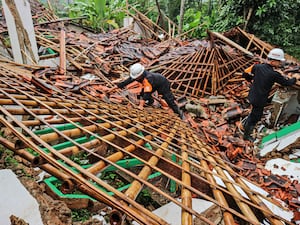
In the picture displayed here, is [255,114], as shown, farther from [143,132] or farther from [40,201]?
[40,201]

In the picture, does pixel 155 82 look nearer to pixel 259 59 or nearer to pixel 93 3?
pixel 259 59

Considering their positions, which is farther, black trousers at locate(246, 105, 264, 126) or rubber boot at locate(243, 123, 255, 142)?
rubber boot at locate(243, 123, 255, 142)

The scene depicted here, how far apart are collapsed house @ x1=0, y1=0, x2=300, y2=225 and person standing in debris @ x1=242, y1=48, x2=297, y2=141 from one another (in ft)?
1.81

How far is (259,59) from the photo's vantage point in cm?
683

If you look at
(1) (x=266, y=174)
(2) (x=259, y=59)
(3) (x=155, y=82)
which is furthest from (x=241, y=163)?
(2) (x=259, y=59)

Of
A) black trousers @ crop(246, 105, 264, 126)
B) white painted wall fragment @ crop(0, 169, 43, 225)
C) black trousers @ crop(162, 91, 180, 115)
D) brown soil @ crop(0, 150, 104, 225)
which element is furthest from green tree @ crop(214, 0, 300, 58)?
white painted wall fragment @ crop(0, 169, 43, 225)

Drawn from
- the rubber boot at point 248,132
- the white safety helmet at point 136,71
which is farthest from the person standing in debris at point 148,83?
the rubber boot at point 248,132

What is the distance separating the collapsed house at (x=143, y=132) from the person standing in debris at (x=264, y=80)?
553mm

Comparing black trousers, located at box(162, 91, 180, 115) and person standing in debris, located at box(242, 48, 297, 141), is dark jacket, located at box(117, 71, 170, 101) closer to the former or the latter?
black trousers, located at box(162, 91, 180, 115)

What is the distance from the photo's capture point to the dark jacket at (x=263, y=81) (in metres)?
4.04

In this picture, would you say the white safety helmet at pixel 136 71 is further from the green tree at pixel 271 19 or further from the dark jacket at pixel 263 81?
the green tree at pixel 271 19

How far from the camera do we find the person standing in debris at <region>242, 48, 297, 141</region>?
13.3 feet

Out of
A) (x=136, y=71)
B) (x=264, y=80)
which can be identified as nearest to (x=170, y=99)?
(x=136, y=71)

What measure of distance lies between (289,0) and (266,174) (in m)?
7.64
